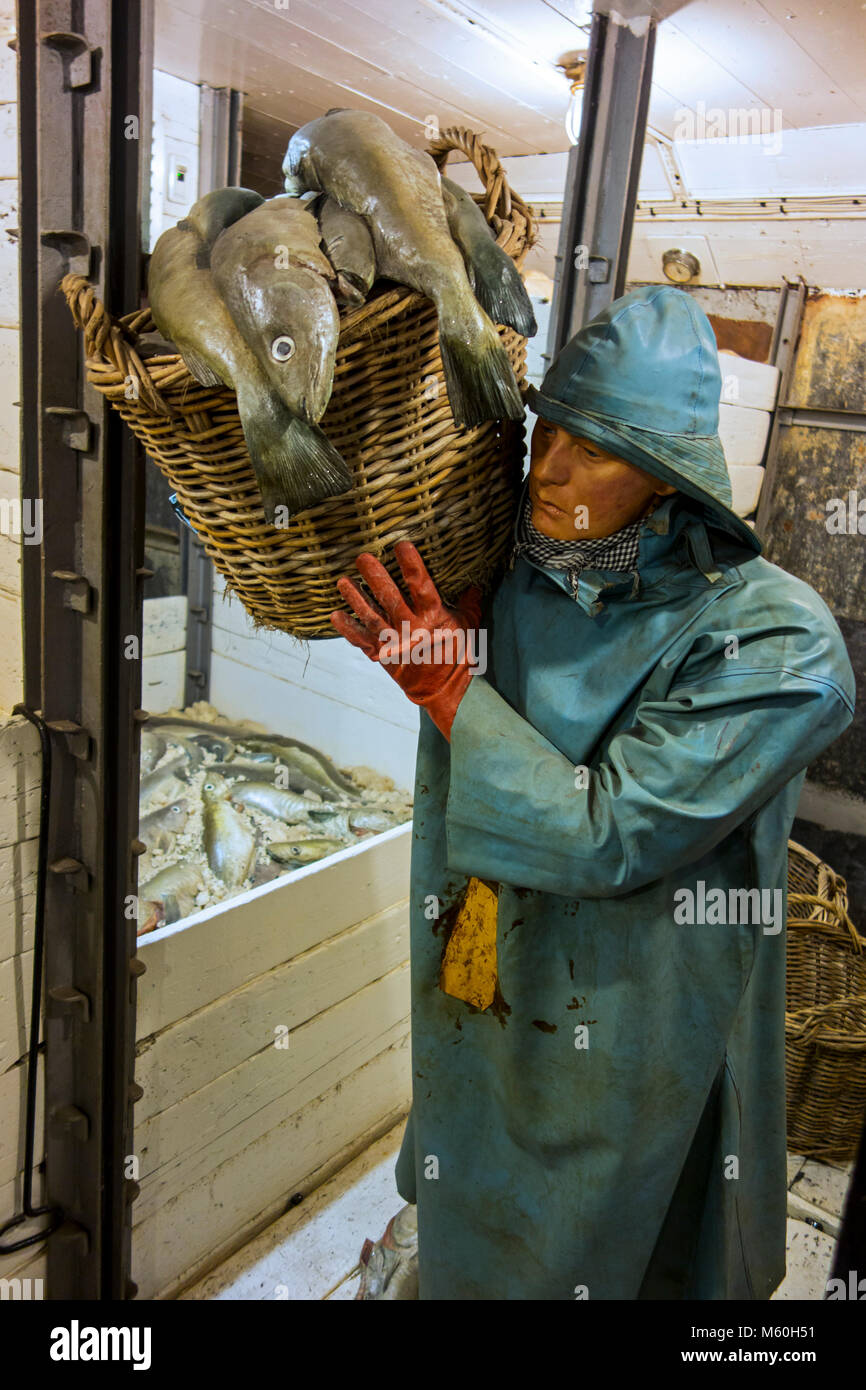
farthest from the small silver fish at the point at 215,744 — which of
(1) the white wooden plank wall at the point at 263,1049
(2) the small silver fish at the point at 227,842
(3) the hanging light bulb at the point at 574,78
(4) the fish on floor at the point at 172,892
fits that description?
(3) the hanging light bulb at the point at 574,78

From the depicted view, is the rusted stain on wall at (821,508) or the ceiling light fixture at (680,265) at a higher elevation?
the ceiling light fixture at (680,265)

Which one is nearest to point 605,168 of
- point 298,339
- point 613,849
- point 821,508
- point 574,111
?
point 574,111

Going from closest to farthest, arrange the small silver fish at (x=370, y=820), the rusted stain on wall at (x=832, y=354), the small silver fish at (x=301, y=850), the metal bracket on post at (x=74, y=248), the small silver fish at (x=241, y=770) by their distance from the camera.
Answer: the metal bracket on post at (x=74, y=248) < the small silver fish at (x=301, y=850) < the small silver fish at (x=370, y=820) < the small silver fish at (x=241, y=770) < the rusted stain on wall at (x=832, y=354)

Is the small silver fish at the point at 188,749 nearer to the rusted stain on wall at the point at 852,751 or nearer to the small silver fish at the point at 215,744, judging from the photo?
the small silver fish at the point at 215,744

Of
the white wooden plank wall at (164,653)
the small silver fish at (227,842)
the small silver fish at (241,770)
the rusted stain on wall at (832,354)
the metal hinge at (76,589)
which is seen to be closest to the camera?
the metal hinge at (76,589)

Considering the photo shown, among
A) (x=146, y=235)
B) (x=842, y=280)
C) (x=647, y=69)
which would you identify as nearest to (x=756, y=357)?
(x=842, y=280)

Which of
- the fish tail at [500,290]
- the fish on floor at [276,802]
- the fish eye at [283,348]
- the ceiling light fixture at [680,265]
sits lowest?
the fish on floor at [276,802]

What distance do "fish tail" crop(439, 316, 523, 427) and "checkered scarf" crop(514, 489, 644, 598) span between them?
12.6 inches

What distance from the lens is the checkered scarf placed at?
1.39 metres

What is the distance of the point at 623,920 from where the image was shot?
4.78 ft

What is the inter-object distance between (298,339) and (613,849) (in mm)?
742

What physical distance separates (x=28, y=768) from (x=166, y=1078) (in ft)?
2.84

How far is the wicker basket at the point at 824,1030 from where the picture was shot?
3.02 meters
